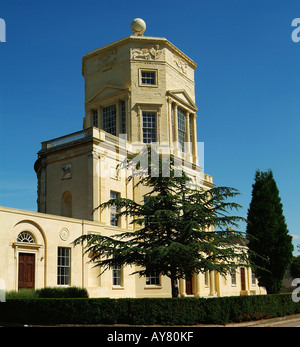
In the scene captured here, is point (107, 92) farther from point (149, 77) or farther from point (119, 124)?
A: point (149, 77)

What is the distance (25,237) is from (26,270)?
1.74 m

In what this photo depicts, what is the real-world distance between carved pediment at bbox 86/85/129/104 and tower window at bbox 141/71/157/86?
1.86 metres

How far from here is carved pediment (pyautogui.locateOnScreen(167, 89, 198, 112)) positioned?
38.9 meters

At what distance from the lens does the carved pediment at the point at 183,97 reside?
3888 cm

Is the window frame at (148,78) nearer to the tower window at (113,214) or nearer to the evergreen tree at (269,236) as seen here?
the tower window at (113,214)

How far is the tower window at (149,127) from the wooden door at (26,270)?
1600 centimetres

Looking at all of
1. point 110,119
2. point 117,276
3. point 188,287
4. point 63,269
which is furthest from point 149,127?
point 63,269

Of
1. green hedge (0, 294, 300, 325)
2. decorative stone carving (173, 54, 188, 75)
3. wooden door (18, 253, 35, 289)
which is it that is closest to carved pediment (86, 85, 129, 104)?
decorative stone carving (173, 54, 188, 75)

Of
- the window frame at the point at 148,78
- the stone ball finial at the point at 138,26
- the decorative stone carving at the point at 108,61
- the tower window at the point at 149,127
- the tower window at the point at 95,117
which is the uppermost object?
the stone ball finial at the point at 138,26

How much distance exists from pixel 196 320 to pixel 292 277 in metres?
51.4

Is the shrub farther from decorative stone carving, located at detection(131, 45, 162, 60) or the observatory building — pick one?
decorative stone carving, located at detection(131, 45, 162, 60)

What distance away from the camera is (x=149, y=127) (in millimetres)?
37719

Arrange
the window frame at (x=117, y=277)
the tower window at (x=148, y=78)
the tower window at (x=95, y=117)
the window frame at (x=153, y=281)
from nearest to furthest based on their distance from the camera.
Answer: the window frame at (x=117, y=277) → the window frame at (x=153, y=281) → the tower window at (x=148, y=78) → the tower window at (x=95, y=117)

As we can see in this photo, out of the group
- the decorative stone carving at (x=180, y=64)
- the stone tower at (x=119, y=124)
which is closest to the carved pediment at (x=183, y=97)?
the stone tower at (x=119, y=124)
